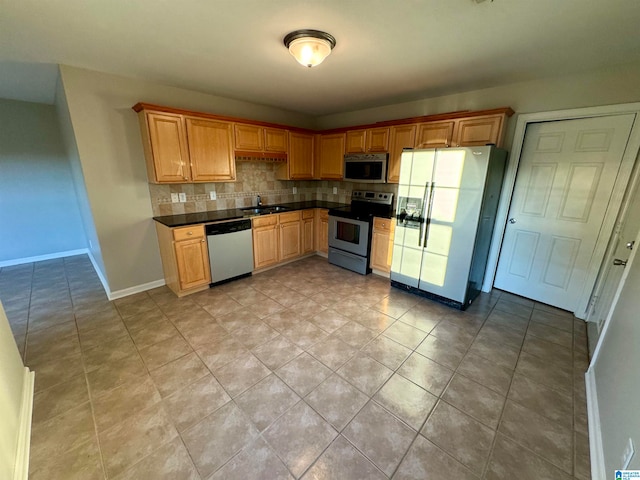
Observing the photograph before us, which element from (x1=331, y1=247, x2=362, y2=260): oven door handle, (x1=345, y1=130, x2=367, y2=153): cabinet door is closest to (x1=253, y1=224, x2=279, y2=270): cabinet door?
(x1=331, y1=247, x2=362, y2=260): oven door handle

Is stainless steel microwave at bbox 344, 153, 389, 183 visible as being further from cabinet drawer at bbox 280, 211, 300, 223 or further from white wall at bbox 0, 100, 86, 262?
white wall at bbox 0, 100, 86, 262

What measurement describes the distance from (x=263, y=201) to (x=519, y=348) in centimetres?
393

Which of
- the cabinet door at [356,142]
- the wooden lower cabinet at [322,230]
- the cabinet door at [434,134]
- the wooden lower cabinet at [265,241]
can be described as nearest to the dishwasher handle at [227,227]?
the wooden lower cabinet at [265,241]

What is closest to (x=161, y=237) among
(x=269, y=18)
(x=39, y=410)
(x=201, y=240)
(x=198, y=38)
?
(x=201, y=240)

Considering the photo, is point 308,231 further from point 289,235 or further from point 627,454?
point 627,454

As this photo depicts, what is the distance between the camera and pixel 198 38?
6.62ft

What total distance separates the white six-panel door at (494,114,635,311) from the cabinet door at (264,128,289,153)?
10.7ft

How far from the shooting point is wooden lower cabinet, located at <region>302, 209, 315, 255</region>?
4461 mm

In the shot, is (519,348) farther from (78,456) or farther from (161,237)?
(161,237)

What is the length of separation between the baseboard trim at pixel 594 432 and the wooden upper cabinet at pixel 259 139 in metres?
4.29

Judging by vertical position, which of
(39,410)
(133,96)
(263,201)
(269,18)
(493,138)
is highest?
(269,18)

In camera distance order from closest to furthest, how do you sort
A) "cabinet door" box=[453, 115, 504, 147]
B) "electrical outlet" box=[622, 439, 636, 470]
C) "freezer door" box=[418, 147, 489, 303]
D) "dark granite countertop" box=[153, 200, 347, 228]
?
"electrical outlet" box=[622, 439, 636, 470]
"freezer door" box=[418, 147, 489, 303]
"cabinet door" box=[453, 115, 504, 147]
"dark granite countertop" box=[153, 200, 347, 228]

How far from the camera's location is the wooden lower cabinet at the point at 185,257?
307cm

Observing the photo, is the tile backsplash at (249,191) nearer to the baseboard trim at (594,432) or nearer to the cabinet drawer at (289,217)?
the cabinet drawer at (289,217)
